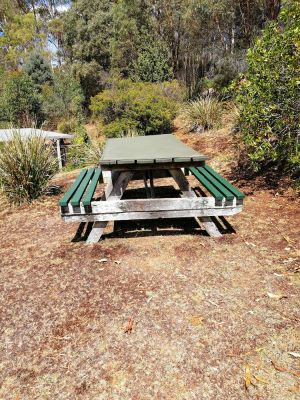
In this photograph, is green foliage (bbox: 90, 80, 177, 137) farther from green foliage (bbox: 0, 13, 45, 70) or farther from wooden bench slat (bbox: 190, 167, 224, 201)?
green foliage (bbox: 0, 13, 45, 70)

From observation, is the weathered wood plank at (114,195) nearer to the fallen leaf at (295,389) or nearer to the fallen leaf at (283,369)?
the fallen leaf at (283,369)

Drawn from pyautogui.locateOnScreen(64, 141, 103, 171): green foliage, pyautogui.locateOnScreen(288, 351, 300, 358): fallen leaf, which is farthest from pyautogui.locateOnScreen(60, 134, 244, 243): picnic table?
pyautogui.locateOnScreen(64, 141, 103, 171): green foliage

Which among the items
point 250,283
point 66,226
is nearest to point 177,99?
point 66,226

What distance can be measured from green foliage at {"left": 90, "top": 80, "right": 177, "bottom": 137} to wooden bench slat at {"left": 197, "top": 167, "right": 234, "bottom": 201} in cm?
613

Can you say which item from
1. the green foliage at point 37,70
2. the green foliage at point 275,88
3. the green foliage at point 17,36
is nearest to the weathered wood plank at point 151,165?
the green foliage at point 275,88

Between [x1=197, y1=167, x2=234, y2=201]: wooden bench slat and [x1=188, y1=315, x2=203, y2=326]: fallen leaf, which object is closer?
[x1=188, y1=315, x2=203, y2=326]: fallen leaf

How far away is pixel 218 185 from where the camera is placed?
3.75m

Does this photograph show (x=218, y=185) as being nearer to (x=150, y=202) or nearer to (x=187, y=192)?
(x=187, y=192)

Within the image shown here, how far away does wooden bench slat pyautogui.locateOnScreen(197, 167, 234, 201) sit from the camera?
3.34 metres

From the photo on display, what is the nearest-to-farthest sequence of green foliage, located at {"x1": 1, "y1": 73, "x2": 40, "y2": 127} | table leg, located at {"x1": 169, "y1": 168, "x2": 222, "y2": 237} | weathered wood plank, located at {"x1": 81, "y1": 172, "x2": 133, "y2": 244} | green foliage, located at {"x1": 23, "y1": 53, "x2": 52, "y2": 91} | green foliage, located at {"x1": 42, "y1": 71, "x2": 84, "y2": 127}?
weathered wood plank, located at {"x1": 81, "y1": 172, "x2": 133, "y2": 244} → table leg, located at {"x1": 169, "y1": 168, "x2": 222, "y2": 237} → green foliage, located at {"x1": 1, "y1": 73, "x2": 40, "y2": 127} → green foliage, located at {"x1": 42, "y1": 71, "x2": 84, "y2": 127} → green foliage, located at {"x1": 23, "y1": 53, "x2": 52, "y2": 91}

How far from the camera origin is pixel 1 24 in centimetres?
3406

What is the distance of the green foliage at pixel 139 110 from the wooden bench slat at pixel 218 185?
20.1 ft

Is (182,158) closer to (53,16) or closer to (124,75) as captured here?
(124,75)

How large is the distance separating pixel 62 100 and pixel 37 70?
4.83 m
